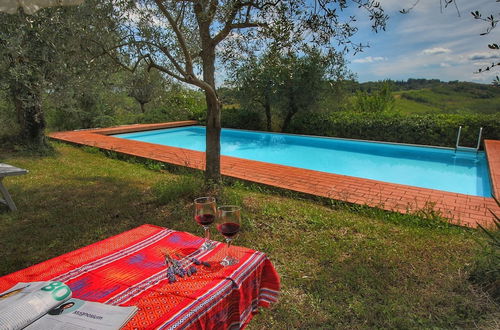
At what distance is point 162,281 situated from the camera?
124cm

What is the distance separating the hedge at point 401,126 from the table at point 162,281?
11.0 metres

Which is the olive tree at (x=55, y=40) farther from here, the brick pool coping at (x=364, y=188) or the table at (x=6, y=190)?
the brick pool coping at (x=364, y=188)

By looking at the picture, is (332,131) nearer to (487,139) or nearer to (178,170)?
(487,139)

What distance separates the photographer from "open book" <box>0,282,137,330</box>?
2.85 ft

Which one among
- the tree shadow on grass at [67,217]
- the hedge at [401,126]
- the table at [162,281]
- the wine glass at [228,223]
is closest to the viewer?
the table at [162,281]

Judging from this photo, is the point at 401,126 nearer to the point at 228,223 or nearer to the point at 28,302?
the point at 228,223

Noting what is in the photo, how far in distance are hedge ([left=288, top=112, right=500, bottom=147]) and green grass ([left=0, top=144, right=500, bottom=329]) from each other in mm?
7964

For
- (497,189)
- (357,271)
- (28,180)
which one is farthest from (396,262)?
(28,180)

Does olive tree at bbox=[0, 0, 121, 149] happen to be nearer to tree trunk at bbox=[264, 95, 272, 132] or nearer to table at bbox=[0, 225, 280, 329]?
table at bbox=[0, 225, 280, 329]

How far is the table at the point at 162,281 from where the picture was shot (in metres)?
1.10

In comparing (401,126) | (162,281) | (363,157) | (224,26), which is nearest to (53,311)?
(162,281)

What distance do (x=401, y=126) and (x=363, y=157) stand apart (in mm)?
2048

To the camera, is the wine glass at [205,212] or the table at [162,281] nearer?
the table at [162,281]

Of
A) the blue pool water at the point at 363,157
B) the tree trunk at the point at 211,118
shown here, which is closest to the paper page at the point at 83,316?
the tree trunk at the point at 211,118
